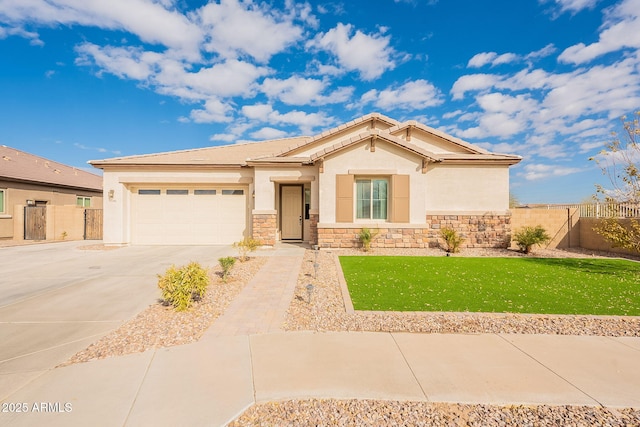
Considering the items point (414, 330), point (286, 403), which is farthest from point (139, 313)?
point (414, 330)

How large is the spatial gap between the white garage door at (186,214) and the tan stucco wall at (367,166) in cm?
449

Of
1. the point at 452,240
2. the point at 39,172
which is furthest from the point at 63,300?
the point at 39,172

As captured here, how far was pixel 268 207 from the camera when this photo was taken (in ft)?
42.3

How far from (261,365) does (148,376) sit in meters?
1.20

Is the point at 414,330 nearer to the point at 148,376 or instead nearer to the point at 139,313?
the point at 148,376

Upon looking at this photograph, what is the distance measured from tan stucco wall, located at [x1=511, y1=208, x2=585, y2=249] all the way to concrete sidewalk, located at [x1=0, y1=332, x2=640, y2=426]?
1015 centimetres

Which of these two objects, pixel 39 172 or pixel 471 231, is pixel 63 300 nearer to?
pixel 471 231

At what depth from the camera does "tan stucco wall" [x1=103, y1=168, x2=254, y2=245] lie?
43.4 feet

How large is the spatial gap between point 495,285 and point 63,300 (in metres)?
9.26

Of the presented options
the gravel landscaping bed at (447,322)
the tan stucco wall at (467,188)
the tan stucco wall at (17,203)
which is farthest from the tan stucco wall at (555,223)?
the tan stucco wall at (17,203)

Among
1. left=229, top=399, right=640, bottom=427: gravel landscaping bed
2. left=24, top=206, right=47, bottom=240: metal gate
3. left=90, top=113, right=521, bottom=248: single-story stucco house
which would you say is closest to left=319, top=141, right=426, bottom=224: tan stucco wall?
left=90, top=113, right=521, bottom=248: single-story stucco house

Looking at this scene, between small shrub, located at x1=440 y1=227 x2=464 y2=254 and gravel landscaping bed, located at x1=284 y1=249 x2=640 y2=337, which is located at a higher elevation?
small shrub, located at x1=440 y1=227 x2=464 y2=254

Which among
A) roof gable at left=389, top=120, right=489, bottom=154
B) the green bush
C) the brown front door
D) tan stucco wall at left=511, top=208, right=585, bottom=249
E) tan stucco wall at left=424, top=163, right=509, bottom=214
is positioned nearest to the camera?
the green bush

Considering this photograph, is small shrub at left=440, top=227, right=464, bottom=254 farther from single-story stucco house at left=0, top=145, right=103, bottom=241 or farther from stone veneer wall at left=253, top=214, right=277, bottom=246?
single-story stucco house at left=0, top=145, right=103, bottom=241
